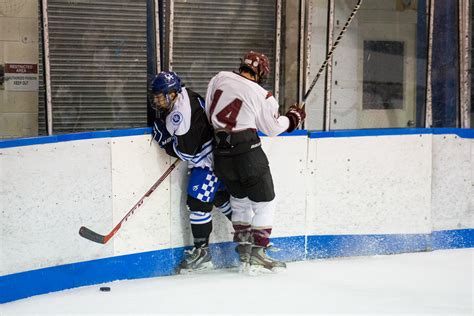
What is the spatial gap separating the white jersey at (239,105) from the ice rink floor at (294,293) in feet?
2.52

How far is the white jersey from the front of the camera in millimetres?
4320

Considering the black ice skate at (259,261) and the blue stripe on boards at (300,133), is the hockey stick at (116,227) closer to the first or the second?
the blue stripe on boards at (300,133)

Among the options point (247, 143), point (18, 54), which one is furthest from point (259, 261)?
point (18, 54)

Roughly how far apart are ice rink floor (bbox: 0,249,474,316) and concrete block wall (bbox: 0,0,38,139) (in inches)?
32.0

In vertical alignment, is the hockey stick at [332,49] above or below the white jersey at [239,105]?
above

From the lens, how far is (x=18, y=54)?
4176 mm

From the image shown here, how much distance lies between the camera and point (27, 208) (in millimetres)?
3881

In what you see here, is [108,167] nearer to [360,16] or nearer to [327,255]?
[327,255]

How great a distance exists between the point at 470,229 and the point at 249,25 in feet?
5.94

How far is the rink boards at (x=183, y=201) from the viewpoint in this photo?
3.91 m

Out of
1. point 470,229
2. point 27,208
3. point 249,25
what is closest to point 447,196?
point 470,229

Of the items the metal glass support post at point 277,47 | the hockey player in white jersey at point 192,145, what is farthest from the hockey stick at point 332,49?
the hockey player in white jersey at point 192,145

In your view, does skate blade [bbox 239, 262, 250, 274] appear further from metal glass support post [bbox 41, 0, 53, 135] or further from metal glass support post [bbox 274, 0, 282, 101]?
metal glass support post [bbox 41, 0, 53, 135]

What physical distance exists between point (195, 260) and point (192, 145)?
0.59 metres
